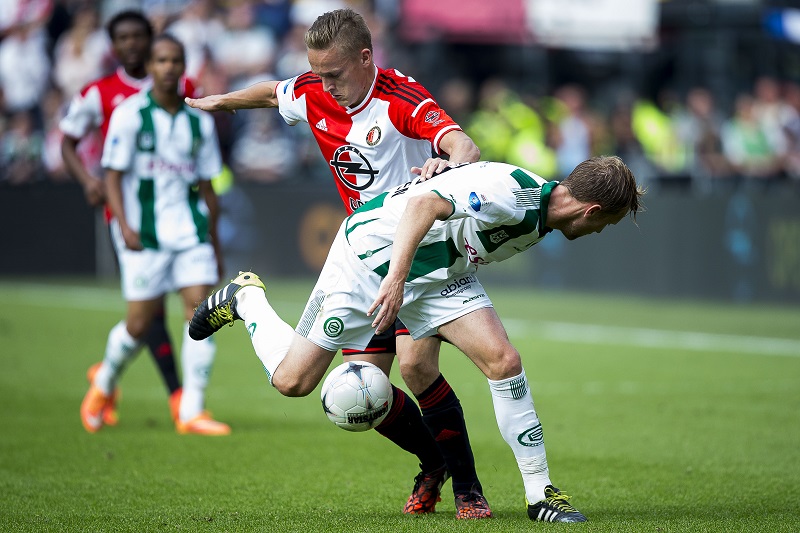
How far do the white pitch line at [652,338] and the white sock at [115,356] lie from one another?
5598mm

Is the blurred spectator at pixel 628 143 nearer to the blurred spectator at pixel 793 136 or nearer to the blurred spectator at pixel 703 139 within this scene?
the blurred spectator at pixel 703 139

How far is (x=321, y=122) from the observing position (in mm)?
6082

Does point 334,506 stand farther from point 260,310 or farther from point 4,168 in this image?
point 4,168

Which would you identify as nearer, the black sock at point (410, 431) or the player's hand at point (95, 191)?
the black sock at point (410, 431)

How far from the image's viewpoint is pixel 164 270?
8.50m

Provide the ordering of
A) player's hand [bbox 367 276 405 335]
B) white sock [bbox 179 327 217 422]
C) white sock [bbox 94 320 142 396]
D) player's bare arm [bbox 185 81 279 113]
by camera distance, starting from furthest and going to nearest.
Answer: white sock [bbox 94 320 142 396]
white sock [bbox 179 327 217 422]
player's bare arm [bbox 185 81 279 113]
player's hand [bbox 367 276 405 335]

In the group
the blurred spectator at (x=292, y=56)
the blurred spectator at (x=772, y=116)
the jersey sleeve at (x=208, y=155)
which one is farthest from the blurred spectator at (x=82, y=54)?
the jersey sleeve at (x=208, y=155)

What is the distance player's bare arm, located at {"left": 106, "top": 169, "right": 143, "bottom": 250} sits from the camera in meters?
8.39

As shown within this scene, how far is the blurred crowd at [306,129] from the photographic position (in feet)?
59.5

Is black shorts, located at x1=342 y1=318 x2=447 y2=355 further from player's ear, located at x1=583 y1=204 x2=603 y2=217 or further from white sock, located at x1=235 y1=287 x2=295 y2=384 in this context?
player's ear, located at x1=583 y1=204 x2=603 y2=217

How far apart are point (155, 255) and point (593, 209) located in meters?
3.99

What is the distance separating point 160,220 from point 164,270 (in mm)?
333

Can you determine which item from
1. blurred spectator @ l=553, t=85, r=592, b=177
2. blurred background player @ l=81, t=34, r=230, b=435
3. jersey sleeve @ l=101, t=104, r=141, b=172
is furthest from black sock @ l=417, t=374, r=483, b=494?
blurred spectator @ l=553, t=85, r=592, b=177

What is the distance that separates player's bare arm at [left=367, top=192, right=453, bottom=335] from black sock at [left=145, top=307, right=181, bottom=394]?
4.15 metres
